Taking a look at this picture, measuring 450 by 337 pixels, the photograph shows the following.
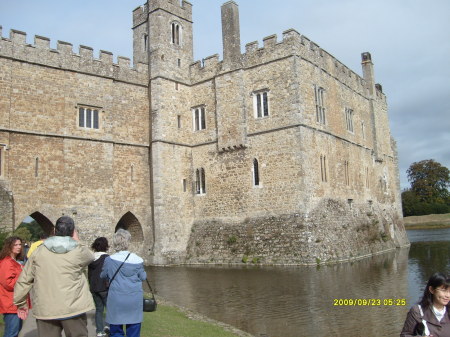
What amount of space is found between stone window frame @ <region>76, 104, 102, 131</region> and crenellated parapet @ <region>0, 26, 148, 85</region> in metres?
1.74

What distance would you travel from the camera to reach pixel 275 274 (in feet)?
58.9

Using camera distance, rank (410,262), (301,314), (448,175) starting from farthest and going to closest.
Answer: (448,175)
(410,262)
(301,314)

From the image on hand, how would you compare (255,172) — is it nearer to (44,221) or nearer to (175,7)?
(44,221)

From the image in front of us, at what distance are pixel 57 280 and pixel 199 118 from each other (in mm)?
20727

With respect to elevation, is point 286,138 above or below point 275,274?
above

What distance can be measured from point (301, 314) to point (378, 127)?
937 inches

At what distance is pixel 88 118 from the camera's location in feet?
73.5

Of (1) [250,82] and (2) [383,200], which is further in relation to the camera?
(2) [383,200]

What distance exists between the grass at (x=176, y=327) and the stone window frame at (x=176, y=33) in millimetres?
18724

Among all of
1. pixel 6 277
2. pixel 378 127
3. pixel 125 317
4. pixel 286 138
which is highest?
pixel 378 127

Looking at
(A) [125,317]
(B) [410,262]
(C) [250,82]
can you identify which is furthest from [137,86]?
(A) [125,317]

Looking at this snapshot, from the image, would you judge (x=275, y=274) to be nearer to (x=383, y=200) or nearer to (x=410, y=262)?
(x=410, y=262)

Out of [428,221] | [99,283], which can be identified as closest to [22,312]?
[99,283]
